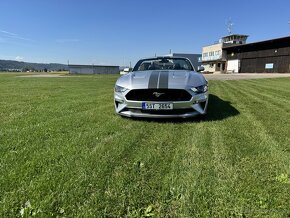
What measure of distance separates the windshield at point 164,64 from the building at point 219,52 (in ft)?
159

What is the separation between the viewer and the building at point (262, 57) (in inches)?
1329

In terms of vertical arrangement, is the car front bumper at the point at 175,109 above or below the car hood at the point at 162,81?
below

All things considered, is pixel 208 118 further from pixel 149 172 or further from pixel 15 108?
pixel 15 108

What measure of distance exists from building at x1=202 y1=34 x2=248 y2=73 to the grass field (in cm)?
5075

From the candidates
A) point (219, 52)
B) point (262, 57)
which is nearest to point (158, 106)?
point (262, 57)

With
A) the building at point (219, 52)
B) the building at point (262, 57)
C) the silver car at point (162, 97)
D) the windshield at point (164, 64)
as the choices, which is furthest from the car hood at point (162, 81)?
the building at point (219, 52)

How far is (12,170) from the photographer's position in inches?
82.7

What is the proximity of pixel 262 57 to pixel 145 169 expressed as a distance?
4317cm

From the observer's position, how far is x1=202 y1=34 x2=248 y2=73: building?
51.7 meters

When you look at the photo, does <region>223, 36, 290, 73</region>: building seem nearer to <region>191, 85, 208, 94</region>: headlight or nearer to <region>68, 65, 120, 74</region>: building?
<region>191, 85, 208, 94</region>: headlight

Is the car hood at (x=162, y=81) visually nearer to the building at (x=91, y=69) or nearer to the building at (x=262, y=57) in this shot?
the building at (x=262, y=57)

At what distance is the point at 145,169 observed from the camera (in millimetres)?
2180

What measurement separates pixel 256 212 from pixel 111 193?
114 cm

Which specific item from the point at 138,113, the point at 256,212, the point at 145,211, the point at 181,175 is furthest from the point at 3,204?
the point at 138,113
